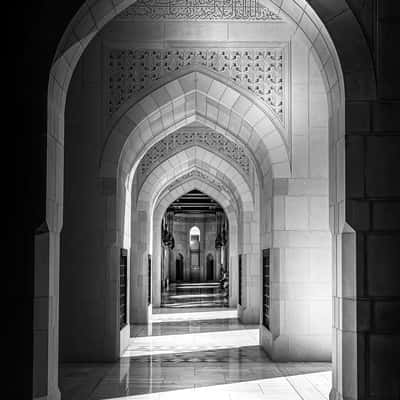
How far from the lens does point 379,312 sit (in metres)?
4.56

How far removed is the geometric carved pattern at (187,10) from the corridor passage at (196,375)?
4.36 m


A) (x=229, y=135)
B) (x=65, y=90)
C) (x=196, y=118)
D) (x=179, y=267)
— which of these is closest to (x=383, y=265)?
(x=65, y=90)

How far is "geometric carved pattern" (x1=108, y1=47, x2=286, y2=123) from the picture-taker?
8766mm

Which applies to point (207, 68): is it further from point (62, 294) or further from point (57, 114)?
point (57, 114)

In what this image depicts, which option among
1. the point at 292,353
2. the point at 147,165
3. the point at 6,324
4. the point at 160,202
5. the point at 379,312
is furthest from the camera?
the point at 160,202

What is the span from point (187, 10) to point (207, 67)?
765 millimetres

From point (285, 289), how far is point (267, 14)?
11.6 ft

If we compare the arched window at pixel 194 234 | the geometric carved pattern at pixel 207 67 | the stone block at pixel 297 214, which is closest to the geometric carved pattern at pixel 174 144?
the geometric carved pattern at pixel 207 67

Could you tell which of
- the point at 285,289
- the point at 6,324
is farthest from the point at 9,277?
the point at 285,289

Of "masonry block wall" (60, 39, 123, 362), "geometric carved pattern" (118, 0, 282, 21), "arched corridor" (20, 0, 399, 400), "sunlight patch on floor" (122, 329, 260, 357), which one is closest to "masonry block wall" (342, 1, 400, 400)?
"arched corridor" (20, 0, 399, 400)

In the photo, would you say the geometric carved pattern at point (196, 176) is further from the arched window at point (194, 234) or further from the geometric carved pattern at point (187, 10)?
the arched window at point (194, 234)

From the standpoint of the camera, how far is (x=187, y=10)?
877 centimetres

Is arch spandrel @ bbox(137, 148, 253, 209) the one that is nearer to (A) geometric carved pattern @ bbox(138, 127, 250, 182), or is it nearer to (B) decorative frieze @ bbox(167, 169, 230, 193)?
(A) geometric carved pattern @ bbox(138, 127, 250, 182)

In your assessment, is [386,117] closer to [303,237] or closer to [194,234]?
[303,237]
